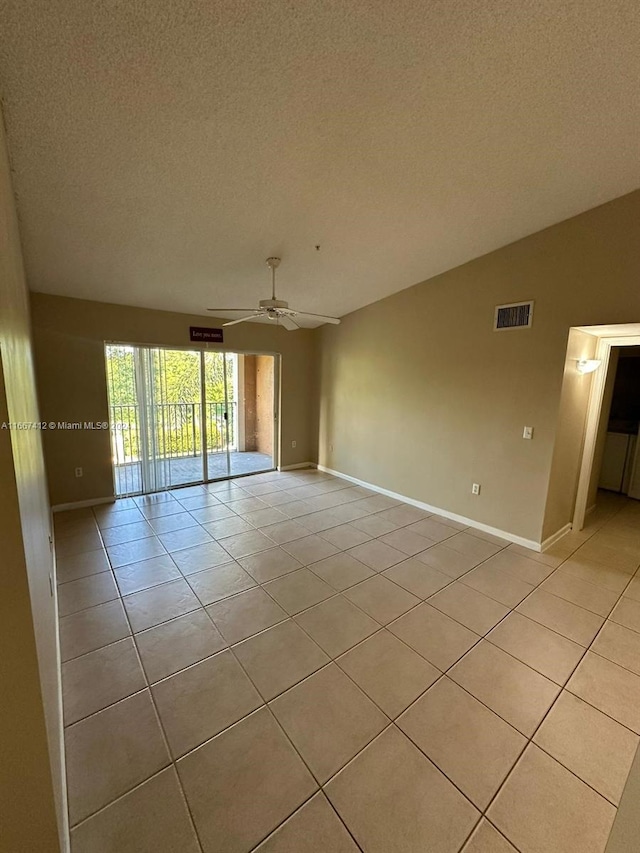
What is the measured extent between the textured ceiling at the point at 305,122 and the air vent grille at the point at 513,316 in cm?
65

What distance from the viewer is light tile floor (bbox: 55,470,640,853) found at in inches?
51.2

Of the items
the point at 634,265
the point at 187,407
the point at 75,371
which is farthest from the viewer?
the point at 187,407

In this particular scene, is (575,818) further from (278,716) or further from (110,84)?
(110,84)

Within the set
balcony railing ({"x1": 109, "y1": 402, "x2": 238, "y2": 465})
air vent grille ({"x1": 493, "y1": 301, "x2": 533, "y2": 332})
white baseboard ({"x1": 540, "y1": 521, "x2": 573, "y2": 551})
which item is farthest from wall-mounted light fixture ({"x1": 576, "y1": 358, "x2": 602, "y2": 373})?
balcony railing ({"x1": 109, "y1": 402, "x2": 238, "y2": 465})

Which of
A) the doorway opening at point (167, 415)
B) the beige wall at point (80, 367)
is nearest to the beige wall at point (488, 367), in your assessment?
the doorway opening at point (167, 415)

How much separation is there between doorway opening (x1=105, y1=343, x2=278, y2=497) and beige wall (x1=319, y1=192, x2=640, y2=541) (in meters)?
2.05

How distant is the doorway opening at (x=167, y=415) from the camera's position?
4.60m

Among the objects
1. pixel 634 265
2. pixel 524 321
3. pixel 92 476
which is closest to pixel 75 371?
pixel 92 476

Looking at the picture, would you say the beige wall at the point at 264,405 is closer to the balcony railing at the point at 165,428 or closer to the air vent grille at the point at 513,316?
the balcony railing at the point at 165,428

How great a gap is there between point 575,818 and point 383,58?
125 inches

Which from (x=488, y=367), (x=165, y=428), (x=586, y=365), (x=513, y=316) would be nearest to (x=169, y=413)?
(x=165, y=428)

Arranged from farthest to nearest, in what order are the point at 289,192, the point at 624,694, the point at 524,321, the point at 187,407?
the point at 187,407 < the point at 524,321 < the point at 289,192 < the point at 624,694

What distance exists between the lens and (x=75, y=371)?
4.04m

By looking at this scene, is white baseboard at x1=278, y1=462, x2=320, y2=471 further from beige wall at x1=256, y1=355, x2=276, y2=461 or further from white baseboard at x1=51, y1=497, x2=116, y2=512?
white baseboard at x1=51, y1=497, x2=116, y2=512
